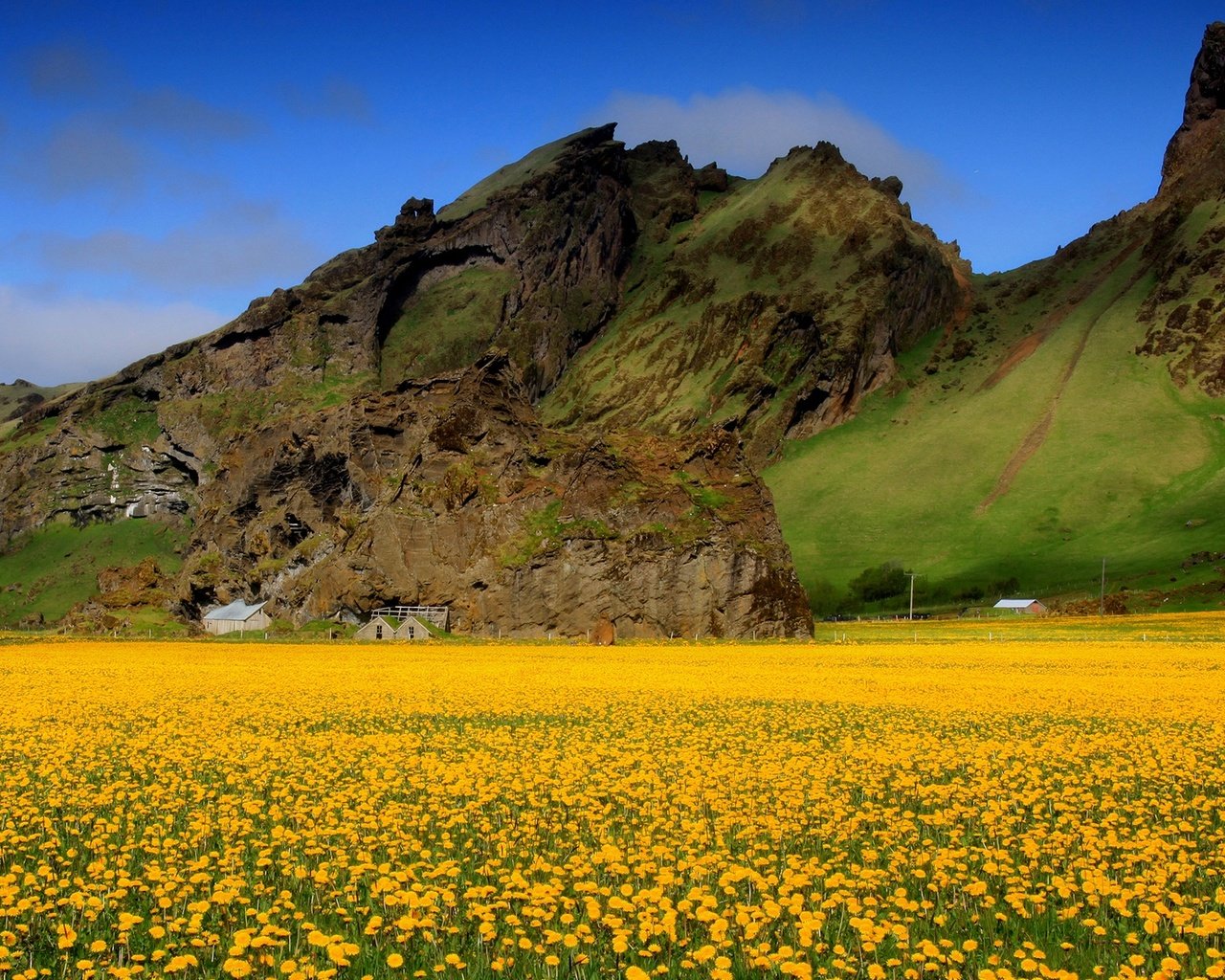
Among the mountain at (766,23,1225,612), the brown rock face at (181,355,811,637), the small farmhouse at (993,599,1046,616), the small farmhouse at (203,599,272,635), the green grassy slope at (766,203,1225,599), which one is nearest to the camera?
the brown rock face at (181,355,811,637)

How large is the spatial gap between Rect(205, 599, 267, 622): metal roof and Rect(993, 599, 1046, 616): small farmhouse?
3690 inches

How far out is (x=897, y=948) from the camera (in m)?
11.4

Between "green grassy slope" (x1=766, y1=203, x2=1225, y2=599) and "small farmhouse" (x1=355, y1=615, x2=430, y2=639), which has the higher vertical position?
"green grassy slope" (x1=766, y1=203, x2=1225, y2=599)

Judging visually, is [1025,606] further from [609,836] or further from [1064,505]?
[609,836]

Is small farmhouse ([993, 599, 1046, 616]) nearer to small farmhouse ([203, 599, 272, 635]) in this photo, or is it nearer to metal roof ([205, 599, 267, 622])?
small farmhouse ([203, 599, 272, 635])

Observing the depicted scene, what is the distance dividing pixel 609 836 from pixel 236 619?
10544cm

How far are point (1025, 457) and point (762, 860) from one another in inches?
7527

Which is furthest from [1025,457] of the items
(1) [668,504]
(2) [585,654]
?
(2) [585,654]

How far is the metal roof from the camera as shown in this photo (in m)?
113

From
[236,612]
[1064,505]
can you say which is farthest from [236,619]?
[1064,505]

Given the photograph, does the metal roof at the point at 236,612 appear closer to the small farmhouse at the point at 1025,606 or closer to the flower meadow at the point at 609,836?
the flower meadow at the point at 609,836

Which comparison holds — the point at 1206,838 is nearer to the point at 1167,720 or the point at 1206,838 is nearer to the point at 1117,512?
the point at 1167,720

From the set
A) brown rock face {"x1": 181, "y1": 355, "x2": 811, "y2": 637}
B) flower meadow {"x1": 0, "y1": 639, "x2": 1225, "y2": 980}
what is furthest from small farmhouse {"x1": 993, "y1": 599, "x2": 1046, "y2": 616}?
flower meadow {"x1": 0, "y1": 639, "x2": 1225, "y2": 980}

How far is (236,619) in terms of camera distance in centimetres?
11312
